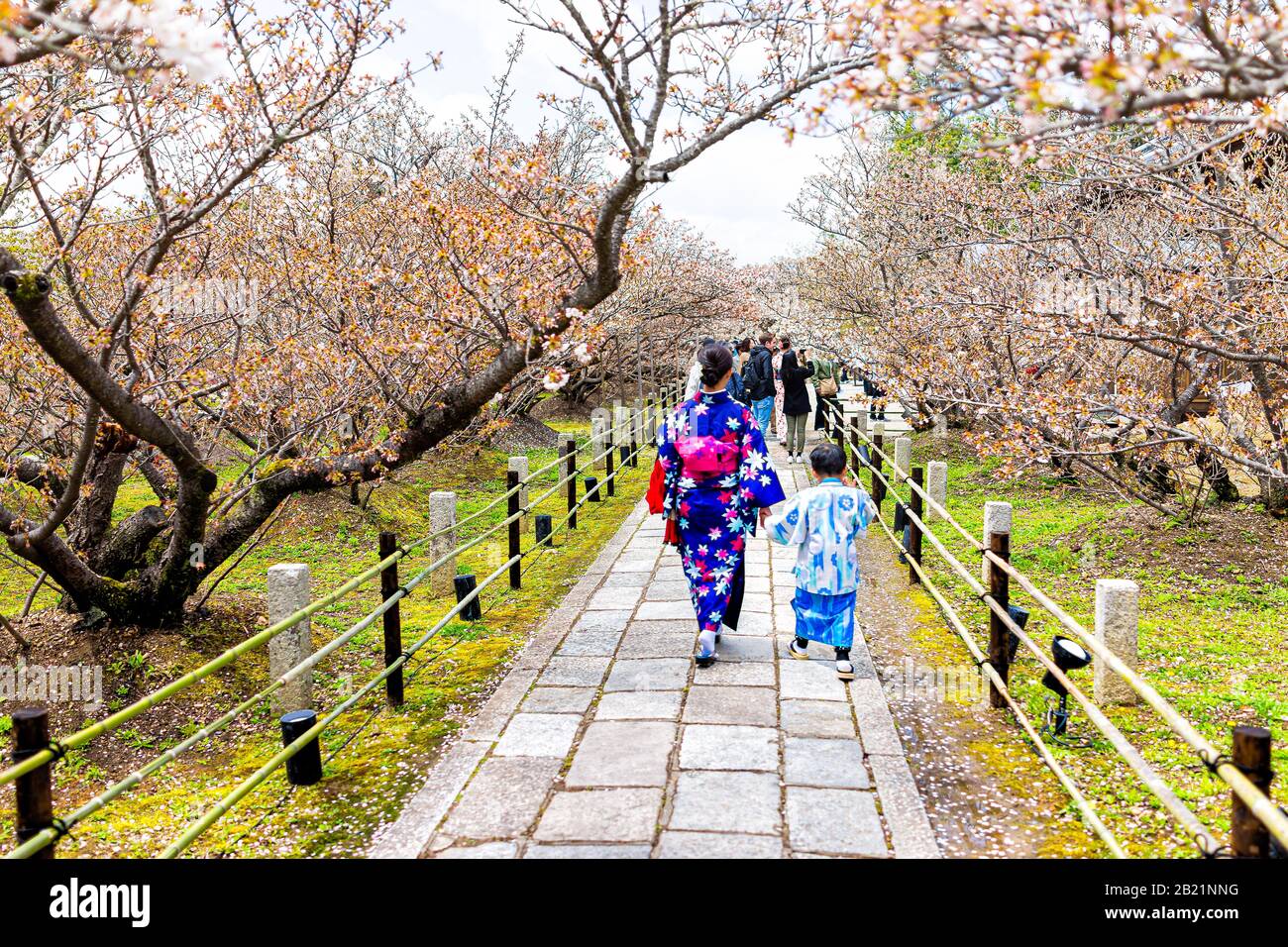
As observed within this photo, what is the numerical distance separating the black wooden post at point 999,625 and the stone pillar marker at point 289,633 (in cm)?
366

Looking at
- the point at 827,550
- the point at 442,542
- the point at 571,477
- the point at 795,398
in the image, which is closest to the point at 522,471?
the point at 571,477

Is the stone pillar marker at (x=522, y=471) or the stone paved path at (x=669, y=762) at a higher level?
the stone pillar marker at (x=522, y=471)

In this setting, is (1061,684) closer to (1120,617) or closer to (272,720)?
(1120,617)

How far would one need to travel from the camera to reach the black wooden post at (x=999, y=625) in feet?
16.6

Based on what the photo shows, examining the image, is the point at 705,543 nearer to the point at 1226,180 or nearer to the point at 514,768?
the point at 514,768

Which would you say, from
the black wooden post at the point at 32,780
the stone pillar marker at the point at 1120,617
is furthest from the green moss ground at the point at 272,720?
the stone pillar marker at the point at 1120,617

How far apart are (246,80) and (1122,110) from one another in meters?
5.12

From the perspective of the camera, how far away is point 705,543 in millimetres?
5820

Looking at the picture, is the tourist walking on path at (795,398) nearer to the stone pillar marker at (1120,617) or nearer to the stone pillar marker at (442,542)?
the stone pillar marker at (442,542)

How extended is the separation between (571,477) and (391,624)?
16.4 ft

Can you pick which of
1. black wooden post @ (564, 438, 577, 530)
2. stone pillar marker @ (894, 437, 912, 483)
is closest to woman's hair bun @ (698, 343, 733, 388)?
black wooden post @ (564, 438, 577, 530)

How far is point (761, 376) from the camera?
13.0 meters

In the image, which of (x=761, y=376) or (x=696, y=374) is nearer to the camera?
(x=696, y=374)
